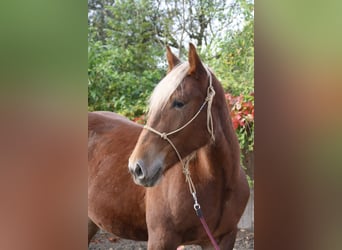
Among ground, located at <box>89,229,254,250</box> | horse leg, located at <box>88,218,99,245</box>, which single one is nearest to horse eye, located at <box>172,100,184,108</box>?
ground, located at <box>89,229,254,250</box>

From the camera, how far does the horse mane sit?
1554mm

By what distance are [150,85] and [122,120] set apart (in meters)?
0.21

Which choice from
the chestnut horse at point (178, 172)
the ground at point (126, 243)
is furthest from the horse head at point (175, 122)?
the ground at point (126, 243)

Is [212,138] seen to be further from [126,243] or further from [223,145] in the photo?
[126,243]

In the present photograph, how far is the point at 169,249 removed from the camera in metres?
1.63

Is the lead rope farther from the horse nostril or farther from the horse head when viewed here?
the horse nostril

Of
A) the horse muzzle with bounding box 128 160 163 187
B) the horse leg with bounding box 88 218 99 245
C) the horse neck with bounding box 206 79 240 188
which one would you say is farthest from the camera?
the horse leg with bounding box 88 218 99 245

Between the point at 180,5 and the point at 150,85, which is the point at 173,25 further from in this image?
the point at 150,85

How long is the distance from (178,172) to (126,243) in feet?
1.33

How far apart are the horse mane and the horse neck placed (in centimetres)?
14

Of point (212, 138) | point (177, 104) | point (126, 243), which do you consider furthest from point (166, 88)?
point (126, 243)
